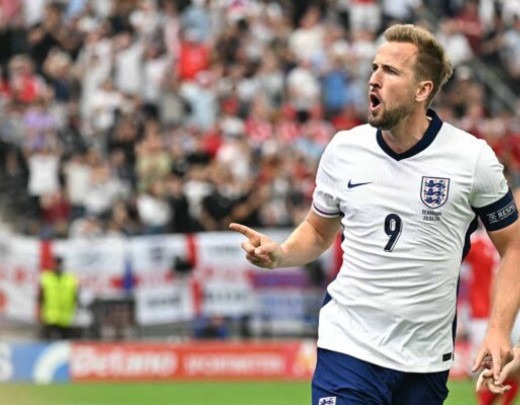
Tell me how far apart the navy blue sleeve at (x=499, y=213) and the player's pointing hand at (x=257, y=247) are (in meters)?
0.96

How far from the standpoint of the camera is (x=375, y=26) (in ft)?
79.2

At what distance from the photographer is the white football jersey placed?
20.2 feet

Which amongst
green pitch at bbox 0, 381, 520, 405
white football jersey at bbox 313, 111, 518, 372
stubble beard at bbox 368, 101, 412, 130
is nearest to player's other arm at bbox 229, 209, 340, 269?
→ white football jersey at bbox 313, 111, 518, 372

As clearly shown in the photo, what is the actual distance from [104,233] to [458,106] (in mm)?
6526

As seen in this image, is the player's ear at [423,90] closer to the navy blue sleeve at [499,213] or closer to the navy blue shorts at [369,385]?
the navy blue sleeve at [499,213]

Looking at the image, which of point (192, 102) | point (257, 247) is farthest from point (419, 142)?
point (192, 102)

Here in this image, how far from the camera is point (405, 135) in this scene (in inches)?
247

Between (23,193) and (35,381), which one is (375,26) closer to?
(23,193)

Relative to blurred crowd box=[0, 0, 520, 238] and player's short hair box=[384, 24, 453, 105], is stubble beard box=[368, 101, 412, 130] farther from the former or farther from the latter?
blurred crowd box=[0, 0, 520, 238]

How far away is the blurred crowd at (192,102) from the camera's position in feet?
66.6

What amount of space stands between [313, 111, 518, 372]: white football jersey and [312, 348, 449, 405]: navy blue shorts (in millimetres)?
42

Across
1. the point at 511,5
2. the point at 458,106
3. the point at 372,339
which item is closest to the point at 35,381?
the point at 458,106

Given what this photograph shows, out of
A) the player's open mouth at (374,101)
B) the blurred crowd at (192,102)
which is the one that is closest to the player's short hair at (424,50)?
the player's open mouth at (374,101)

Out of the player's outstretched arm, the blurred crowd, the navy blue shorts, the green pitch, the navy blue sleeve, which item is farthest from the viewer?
the blurred crowd
